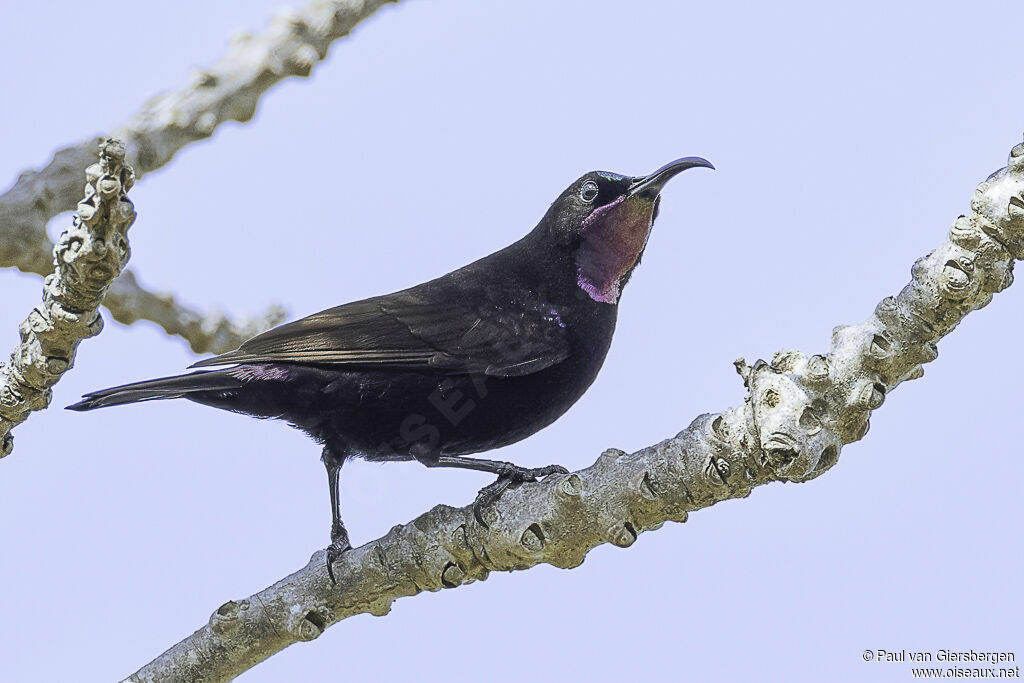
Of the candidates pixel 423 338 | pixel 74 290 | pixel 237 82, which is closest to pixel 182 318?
pixel 237 82

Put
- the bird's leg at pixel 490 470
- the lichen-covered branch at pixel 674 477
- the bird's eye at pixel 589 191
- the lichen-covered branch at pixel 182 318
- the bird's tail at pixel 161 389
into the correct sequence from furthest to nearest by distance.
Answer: the lichen-covered branch at pixel 182 318 < the bird's eye at pixel 589 191 < the bird's tail at pixel 161 389 < the bird's leg at pixel 490 470 < the lichen-covered branch at pixel 674 477

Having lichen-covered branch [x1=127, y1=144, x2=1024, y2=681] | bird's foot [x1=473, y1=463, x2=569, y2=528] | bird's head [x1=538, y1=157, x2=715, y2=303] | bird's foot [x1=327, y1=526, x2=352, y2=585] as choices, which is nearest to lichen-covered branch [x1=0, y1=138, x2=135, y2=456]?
lichen-covered branch [x1=127, y1=144, x2=1024, y2=681]

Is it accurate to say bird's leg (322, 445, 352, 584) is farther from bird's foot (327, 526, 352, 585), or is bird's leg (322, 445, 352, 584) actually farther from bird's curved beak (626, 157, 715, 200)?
bird's curved beak (626, 157, 715, 200)

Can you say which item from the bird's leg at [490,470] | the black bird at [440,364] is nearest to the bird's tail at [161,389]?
the black bird at [440,364]

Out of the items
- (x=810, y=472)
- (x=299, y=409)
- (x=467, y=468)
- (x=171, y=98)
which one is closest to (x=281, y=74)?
(x=171, y=98)

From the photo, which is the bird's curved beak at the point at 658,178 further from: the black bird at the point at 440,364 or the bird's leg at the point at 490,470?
the bird's leg at the point at 490,470

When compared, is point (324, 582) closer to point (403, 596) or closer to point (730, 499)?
point (403, 596)
